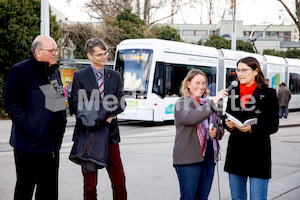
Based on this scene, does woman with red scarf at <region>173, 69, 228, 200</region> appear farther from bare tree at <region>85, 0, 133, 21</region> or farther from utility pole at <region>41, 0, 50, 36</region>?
bare tree at <region>85, 0, 133, 21</region>

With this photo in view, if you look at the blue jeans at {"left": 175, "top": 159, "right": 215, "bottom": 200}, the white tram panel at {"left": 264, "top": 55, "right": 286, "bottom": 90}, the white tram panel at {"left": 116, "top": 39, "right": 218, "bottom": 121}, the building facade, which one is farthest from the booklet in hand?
the building facade

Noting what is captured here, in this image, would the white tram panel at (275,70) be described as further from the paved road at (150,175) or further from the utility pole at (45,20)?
the utility pole at (45,20)

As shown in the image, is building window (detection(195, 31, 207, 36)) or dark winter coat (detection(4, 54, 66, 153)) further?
building window (detection(195, 31, 207, 36))

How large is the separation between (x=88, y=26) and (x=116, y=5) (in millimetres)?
10572

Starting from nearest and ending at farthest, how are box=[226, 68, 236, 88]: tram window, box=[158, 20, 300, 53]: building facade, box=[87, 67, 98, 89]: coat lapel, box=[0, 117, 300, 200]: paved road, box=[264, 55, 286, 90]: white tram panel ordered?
box=[87, 67, 98, 89]: coat lapel → box=[0, 117, 300, 200]: paved road → box=[226, 68, 236, 88]: tram window → box=[264, 55, 286, 90]: white tram panel → box=[158, 20, 300, 53]: building facade

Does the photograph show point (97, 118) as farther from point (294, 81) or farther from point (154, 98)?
point (294, 81)

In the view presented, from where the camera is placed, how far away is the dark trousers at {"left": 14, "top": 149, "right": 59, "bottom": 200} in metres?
3.54

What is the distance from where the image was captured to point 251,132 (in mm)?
3557

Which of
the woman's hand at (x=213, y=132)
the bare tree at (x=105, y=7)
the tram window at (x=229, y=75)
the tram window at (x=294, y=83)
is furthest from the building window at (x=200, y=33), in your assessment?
the woman's hand at (x=213, y=132)

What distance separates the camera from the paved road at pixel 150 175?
5.50 meters

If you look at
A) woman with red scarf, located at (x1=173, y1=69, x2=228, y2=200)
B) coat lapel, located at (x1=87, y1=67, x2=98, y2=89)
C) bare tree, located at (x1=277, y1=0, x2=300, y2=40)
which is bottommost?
woman with red scarf, located at (x1=173, y1=69, x2=228, y2=200)

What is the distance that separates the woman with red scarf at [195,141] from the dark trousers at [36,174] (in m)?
1.16

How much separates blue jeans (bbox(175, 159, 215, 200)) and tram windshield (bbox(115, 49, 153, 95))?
11.0 meters

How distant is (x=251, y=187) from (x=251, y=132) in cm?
51
